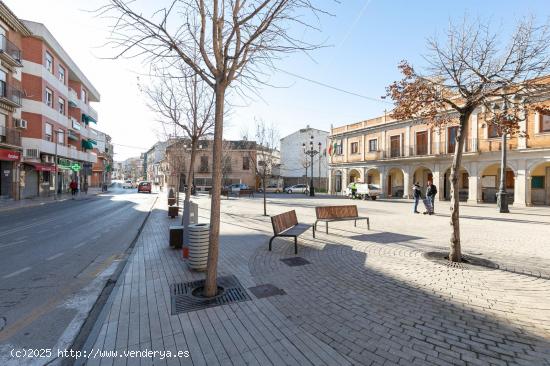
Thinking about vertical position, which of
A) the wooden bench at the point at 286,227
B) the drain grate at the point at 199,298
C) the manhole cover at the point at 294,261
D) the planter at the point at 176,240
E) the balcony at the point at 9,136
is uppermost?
the balcony at the point at 9,136

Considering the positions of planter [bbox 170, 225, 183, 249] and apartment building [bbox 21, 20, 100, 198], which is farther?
apartment building [bbox 21, 20, 100, 198]

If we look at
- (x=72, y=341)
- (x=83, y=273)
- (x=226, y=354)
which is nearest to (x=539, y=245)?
(x=226, y=354)

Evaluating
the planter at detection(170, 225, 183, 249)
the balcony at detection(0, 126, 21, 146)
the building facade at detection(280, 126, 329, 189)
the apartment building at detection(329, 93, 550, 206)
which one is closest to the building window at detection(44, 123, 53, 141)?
the balcony at detection(0, 126, 21, 146)

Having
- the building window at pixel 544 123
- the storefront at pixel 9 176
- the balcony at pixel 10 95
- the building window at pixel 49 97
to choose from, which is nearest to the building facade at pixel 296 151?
the building window at pixel 544 123

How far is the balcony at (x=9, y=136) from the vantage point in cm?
2009

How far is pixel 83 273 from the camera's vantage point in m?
5.48

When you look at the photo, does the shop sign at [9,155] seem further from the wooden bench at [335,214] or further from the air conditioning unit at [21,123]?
the wooden bench at [335,214]

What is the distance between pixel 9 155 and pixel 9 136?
1657 mm

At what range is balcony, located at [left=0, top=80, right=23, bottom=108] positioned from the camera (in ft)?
66.2

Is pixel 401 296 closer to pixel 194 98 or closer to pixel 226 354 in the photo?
pixel 226 354

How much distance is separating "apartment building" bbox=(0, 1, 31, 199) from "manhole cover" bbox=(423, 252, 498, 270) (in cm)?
2673

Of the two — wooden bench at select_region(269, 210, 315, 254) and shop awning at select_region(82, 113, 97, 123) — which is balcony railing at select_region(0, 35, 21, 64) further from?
wooden bench at select_region(269, 210, 315, 254)

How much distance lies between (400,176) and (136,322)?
3334 cm

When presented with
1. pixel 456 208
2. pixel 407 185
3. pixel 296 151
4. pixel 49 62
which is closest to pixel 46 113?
pixel 49 62
